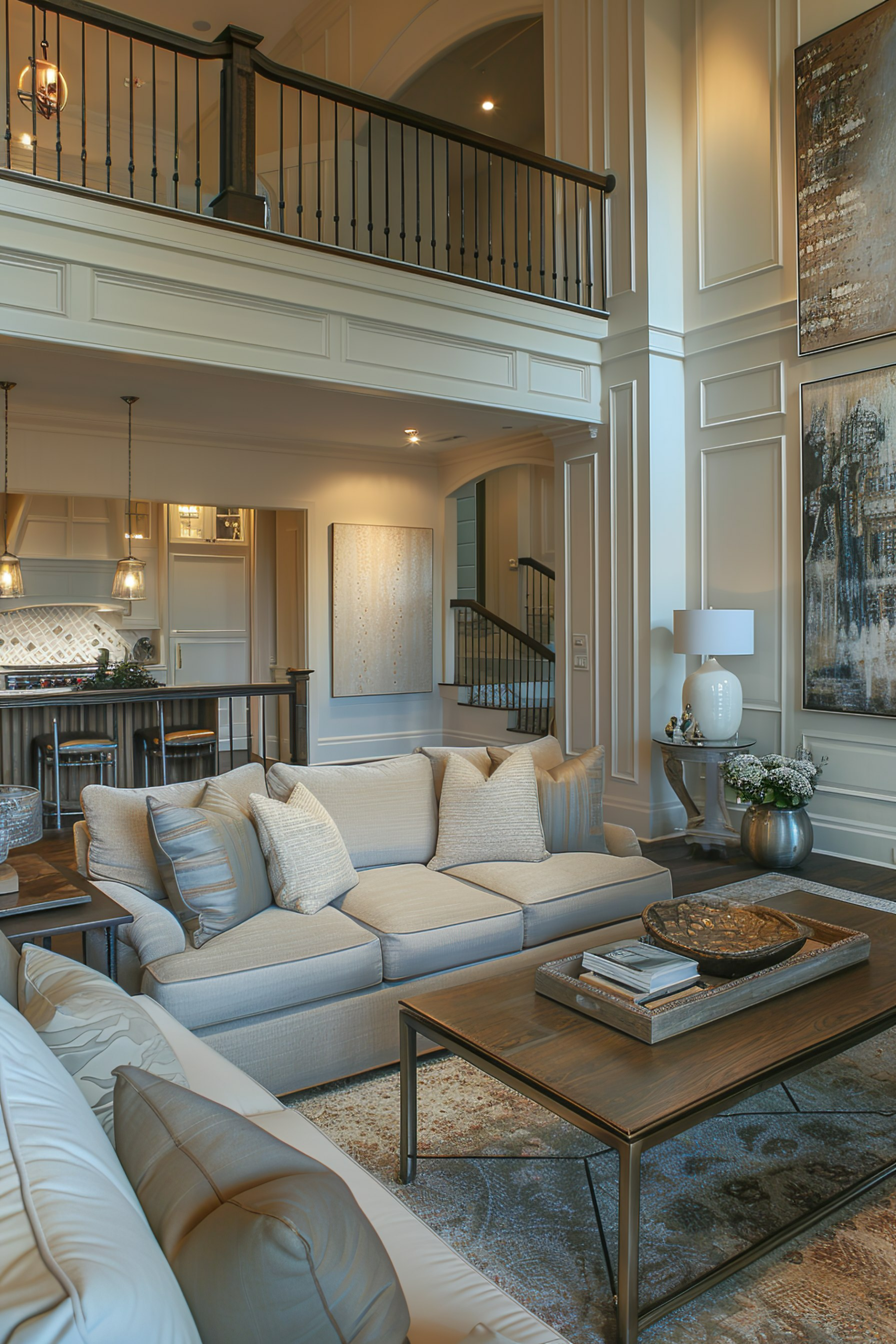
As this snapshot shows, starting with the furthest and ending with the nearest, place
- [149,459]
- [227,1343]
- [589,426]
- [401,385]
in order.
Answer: [149,459]
[589,426]
[401,385]
[227,1343]

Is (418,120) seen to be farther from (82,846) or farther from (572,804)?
(82,846)

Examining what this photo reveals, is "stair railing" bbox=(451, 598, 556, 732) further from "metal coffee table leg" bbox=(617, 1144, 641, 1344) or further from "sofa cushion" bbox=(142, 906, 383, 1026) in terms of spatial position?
"metal coffee table leg" bbox=(617, 1144, 641, 1344)

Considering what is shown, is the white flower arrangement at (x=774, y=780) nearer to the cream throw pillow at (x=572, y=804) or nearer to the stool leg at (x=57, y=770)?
the cream throw pillow at (x=572, y=804)

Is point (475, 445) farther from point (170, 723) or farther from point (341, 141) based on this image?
point (170, 723)

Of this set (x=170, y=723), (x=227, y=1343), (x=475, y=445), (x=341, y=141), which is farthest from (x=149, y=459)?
(x=227, y=1343)

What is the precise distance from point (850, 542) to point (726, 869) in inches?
76.7

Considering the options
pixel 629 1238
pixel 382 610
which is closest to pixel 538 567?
pixel 382 610

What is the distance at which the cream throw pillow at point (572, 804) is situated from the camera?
3754mm

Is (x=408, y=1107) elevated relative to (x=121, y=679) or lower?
lower

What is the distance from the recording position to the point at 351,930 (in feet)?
9.34

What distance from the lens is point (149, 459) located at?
742cm

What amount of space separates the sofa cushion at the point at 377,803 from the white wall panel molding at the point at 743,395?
11.1ft

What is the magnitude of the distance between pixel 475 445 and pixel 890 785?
4.74 meters

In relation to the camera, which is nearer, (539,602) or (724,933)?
(724,933)
